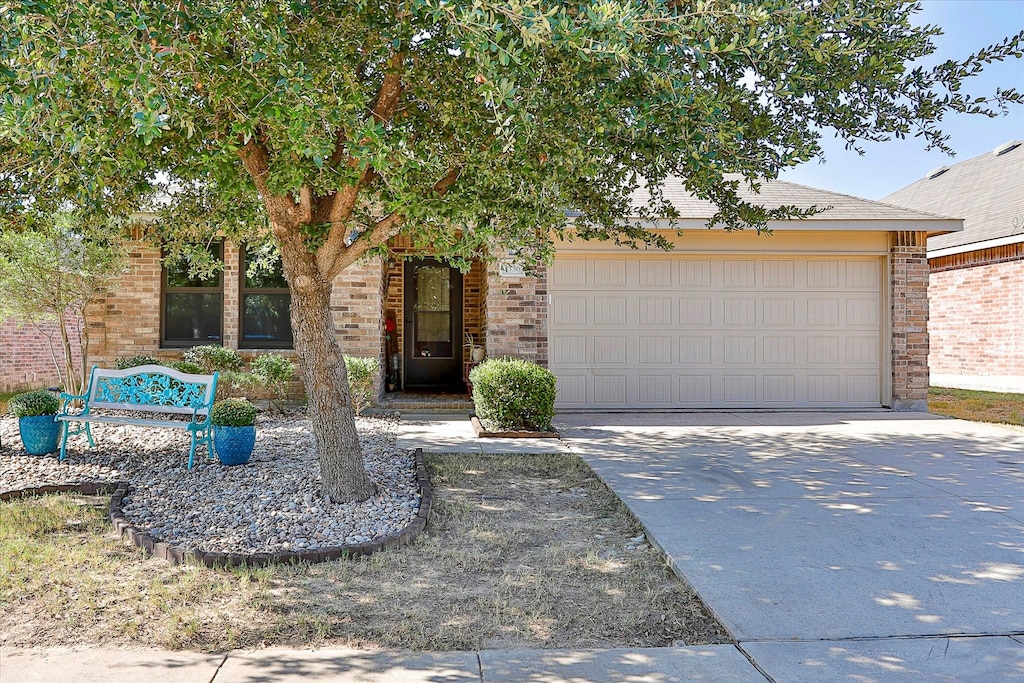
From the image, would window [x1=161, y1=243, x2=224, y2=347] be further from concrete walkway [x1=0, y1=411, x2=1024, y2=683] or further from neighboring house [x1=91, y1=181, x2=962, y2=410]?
concrete walkway [x1=0, y1=411, x2=1024, y2=683]

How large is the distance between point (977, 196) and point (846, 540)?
16.1 metres

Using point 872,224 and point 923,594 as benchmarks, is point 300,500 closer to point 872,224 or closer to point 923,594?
point 923,594

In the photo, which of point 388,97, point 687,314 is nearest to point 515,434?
point 687,314

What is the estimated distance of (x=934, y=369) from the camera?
16.8 m

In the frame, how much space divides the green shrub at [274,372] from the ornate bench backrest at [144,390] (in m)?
2.37

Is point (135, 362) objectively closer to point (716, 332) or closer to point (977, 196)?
point (716, 332)

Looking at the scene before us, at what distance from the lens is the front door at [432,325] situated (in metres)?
12.9

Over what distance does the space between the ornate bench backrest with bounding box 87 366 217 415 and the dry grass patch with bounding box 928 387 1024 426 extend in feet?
33.6

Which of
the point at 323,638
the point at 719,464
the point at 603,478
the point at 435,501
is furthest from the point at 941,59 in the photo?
the point at 323,638

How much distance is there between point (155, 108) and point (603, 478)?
4.39m

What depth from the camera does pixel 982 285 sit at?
15.0 metres

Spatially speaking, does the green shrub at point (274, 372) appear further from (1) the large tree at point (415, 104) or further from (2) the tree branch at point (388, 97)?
(2) the tree branch at point (388, 97)

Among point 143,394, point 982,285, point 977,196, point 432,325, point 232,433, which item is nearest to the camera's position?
point 232,433

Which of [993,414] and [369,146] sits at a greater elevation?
[369,146]
